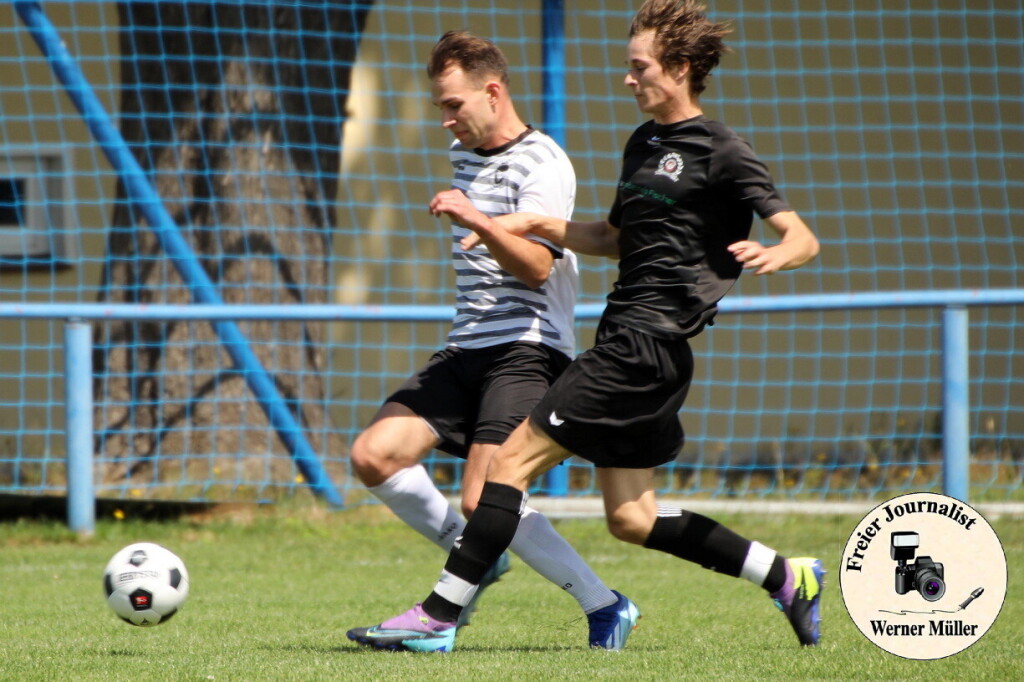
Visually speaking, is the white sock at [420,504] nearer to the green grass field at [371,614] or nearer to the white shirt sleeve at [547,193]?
the green grass field at [371,614]

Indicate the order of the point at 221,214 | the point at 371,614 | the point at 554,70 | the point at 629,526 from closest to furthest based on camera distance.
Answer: the point at 629,526, the point at 371,614, the point at 554,70, the point at 221,214

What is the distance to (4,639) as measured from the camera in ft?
15.4

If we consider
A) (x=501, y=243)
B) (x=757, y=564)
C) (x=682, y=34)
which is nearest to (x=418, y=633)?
(x=757, y=564)

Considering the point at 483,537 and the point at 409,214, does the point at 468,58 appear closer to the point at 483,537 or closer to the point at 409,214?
the point at 483,537

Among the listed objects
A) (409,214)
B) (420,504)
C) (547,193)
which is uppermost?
(409,214)

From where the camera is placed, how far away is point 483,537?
4188 millimetres

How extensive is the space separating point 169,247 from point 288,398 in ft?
4.14

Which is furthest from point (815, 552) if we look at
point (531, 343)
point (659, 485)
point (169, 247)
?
point (169, 247)

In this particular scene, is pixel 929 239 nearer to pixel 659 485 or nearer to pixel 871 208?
pixel 871 208

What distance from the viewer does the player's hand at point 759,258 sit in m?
3.85

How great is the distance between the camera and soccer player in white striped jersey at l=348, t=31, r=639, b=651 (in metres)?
4.50

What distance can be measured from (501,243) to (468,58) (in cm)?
71

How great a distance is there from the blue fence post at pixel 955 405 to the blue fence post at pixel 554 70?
6.99 feet

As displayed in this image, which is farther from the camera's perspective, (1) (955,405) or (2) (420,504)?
(1) (955,405)
